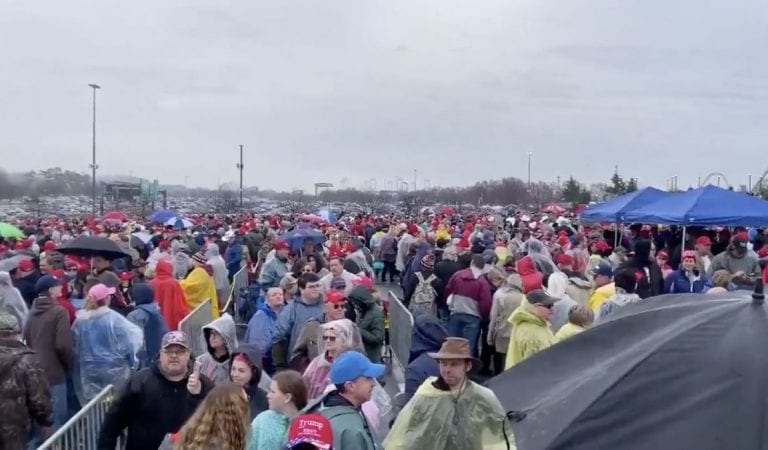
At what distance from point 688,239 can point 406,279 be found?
259 inches

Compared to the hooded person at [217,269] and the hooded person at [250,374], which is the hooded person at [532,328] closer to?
the hooded person at [250,374]

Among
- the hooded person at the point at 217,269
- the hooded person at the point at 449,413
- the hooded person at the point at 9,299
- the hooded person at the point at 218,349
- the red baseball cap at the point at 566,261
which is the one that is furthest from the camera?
the hooded person at the point at 217,269

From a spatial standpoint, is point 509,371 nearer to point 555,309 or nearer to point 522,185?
point 555,309

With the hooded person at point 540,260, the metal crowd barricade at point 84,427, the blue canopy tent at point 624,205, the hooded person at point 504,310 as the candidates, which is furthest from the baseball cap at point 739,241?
the metal crowd barricade at point 84,427

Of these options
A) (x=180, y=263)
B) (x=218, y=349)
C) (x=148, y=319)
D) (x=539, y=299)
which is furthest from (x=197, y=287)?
(x=539, y=299)

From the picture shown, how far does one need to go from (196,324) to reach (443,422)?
21.0ft

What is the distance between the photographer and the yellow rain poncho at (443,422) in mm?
4246

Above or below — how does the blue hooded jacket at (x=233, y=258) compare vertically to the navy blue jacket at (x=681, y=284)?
below

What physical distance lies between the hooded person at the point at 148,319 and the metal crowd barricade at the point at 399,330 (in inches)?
112

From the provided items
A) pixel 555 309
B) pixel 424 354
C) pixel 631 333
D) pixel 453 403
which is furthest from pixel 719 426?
pixel 555 309

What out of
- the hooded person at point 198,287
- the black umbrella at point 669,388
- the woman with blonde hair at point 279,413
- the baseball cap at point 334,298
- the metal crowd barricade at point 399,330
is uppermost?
the black umbrella at point 669,388

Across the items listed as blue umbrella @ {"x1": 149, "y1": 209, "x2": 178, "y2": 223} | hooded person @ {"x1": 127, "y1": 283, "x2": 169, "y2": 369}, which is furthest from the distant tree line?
hooded person @ {"x1": 127, "y1": 283, "x2": 169, "y2": 369}

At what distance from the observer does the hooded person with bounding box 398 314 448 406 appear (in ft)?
18.4

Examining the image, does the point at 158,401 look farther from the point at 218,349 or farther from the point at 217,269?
the point at 217,269
